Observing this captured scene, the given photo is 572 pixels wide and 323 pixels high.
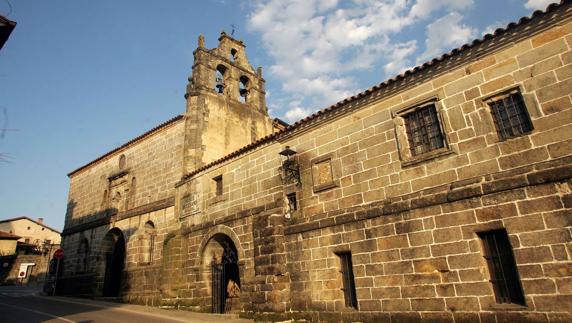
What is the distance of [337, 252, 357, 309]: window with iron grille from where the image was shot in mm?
8562

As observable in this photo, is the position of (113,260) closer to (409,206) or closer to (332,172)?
(332,172)

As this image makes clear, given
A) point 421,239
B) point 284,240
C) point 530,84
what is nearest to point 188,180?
point 284,240

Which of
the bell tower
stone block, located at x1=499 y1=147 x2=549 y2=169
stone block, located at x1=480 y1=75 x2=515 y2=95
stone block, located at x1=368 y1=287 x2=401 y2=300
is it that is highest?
the bell tower

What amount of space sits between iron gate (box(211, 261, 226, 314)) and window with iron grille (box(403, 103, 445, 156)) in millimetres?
7968

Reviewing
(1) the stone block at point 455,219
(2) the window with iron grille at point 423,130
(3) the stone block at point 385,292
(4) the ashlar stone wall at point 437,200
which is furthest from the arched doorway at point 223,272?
(1) the stone block at point 455,219

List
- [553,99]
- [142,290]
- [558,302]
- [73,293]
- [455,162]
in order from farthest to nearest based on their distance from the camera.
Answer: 1. [73,293]
2. [142,290]
3. [455,162]
4. [553,99]
5. [558,302]

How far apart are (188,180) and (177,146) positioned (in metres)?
2.28

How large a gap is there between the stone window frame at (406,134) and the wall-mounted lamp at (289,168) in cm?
329

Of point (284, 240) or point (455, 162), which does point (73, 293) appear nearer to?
point (284, 240)

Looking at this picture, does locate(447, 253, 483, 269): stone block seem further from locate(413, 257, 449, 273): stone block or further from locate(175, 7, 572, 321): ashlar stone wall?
locate(413, 257, 449, 273): stone block

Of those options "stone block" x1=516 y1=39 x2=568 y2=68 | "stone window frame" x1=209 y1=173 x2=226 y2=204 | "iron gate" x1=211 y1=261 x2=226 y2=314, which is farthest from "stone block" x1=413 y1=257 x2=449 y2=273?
"stone window frame" x1=209 y1=173 x2=226 y2=204

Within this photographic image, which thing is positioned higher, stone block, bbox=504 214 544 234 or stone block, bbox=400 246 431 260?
stone block, bbox=504 214 544 234

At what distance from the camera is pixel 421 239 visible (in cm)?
748

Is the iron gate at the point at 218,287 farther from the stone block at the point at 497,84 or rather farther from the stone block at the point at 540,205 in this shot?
the stone block at the point at 497,84
